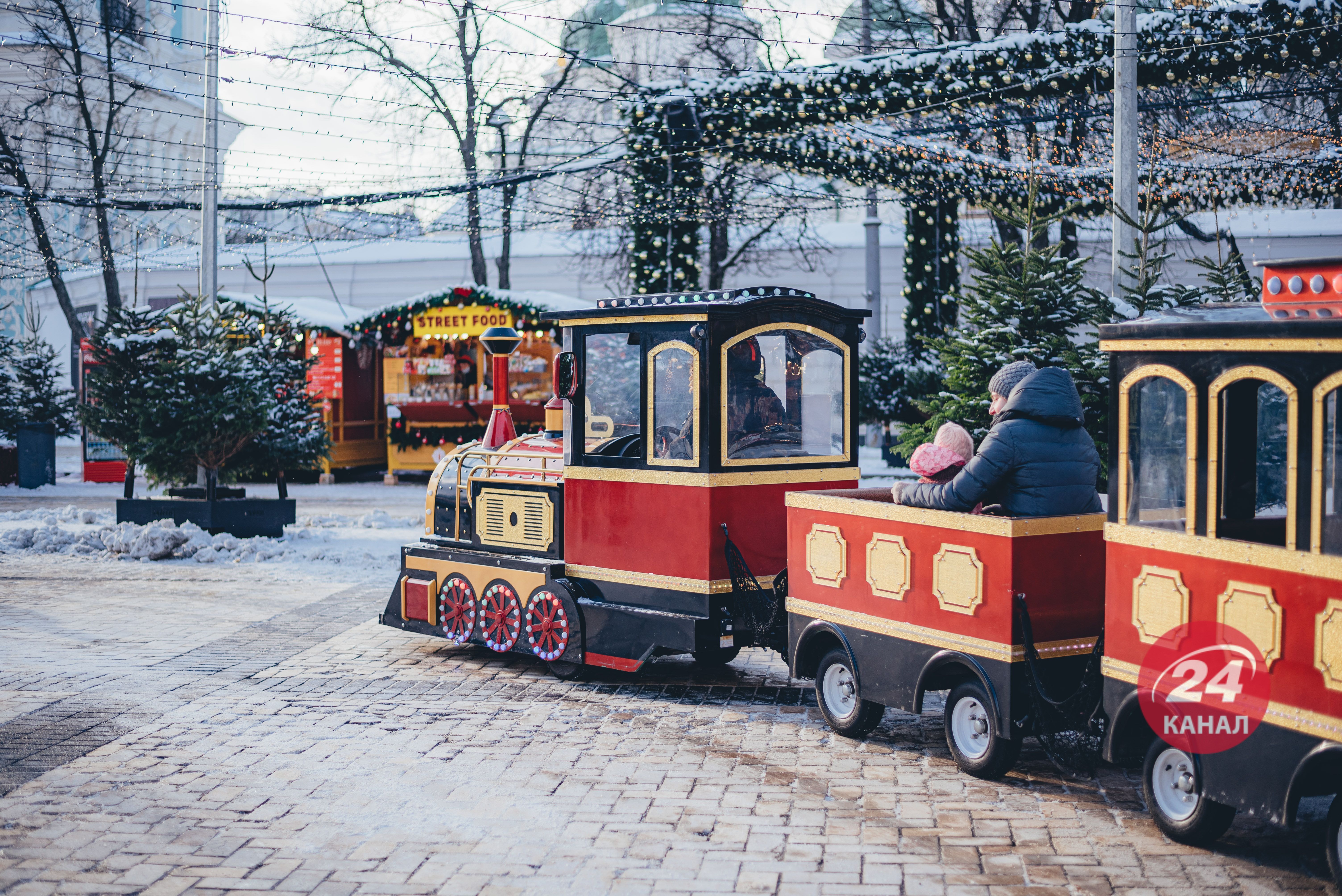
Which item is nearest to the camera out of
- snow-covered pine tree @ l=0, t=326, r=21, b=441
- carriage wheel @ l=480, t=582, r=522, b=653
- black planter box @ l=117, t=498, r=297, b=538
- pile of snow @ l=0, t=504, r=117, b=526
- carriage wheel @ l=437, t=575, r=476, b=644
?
carriage wheel @ l=480, t=582, r=522, b=653

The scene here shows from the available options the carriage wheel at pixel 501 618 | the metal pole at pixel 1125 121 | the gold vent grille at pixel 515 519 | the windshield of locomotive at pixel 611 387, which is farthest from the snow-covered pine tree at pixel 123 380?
the metal pole at pixel 1125 121

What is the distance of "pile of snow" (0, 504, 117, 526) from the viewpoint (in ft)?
52.0

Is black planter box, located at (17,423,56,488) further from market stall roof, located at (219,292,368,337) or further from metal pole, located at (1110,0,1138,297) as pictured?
metal pole, located at (1110,0,1138,297)

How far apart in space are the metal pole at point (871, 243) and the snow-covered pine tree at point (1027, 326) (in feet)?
41.6

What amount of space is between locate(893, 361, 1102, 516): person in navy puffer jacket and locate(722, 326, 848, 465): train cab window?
1.69m

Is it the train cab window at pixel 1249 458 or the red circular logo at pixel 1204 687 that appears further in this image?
the train cab window at pixel 1249 458

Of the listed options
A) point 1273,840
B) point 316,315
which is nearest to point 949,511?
point 1273,840

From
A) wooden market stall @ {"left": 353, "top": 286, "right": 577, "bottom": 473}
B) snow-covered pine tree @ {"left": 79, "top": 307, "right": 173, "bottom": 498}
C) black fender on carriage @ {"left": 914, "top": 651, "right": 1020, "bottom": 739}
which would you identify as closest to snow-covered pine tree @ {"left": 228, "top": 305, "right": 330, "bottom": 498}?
snow-covered pine tree @ {"left": 79, "top": 307, "right": 173, "bottom": 498}

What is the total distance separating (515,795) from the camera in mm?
5656

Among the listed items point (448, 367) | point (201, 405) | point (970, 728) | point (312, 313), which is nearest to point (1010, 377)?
point (970, 728)

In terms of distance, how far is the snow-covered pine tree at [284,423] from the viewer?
587 inches

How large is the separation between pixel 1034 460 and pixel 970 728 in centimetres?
134

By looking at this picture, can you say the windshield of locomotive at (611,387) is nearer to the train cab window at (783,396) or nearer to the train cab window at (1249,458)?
the train cab window at (783,396)

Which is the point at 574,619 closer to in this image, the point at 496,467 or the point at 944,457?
the point at 496,467
